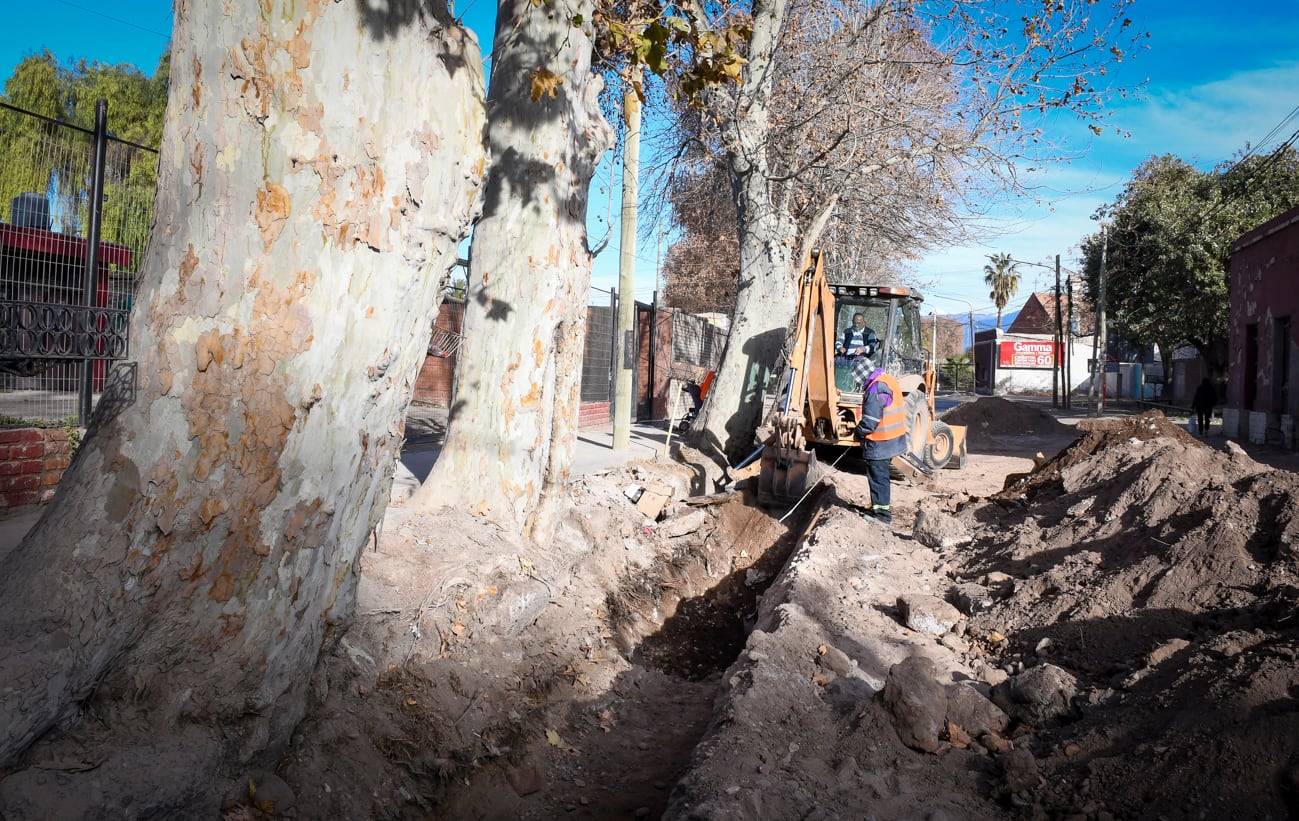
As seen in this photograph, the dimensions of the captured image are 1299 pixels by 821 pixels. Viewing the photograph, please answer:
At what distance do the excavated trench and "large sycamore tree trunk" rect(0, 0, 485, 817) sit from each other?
1869 mm

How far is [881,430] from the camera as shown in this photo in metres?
8.78

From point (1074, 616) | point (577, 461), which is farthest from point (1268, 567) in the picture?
point (577, 461)

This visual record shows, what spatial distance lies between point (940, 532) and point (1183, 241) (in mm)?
25805

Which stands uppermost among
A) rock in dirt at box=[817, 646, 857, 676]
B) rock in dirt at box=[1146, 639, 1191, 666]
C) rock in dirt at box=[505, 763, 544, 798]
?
rock in dirt at box=[1146, 639, 1191, 666]

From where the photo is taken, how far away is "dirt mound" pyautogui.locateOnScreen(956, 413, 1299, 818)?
321 centimetres

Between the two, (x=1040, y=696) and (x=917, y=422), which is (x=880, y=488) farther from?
(x=1040, y=696)

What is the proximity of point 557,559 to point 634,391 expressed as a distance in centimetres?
1133

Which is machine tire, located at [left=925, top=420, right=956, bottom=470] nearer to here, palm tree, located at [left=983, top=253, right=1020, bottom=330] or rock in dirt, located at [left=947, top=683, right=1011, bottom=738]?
rock in dirt, located at [left=947, top=683, right=1011, bottom=738]

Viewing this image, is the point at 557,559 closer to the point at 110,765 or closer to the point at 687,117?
the point at 110,765

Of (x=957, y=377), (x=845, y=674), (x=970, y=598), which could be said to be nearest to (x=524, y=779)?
(x=845, y=674)

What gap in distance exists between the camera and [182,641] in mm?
3029

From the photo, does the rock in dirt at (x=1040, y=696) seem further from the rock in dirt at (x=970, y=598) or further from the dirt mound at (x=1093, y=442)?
the dirt mound at (x=1093, y=442)

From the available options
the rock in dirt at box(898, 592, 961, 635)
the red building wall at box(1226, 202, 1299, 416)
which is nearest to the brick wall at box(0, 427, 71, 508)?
the rock in dirt at box(898, 592, 961, 635)

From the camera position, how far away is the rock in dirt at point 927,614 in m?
5.86
